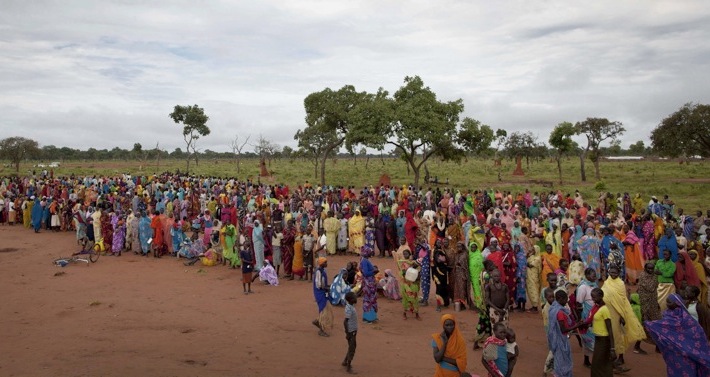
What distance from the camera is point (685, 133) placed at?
30.2m

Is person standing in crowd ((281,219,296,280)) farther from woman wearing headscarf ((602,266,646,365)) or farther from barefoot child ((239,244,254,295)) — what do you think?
woman wearing headscarf ((602,266,646,365))

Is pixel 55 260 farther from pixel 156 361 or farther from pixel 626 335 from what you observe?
pixel 626 335

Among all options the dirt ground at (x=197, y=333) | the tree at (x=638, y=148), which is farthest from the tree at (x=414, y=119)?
the tree at (x=638, y=148)

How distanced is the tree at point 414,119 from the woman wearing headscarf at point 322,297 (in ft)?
64.2

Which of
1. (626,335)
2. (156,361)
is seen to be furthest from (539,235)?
(156,361)

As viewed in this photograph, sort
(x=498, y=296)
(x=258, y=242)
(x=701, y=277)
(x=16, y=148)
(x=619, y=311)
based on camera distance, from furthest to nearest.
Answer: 1. (x=16, y=148)
2. (x=258, y=242)
3. (x=701, y=277)
4. (x=498, y=296)
5. (x=619, y=311)

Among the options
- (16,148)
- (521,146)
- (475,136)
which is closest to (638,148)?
(521,146)

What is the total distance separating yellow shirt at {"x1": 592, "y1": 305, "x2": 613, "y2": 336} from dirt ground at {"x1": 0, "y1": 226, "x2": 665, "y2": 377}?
3.89 feet

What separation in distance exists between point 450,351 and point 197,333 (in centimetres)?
502

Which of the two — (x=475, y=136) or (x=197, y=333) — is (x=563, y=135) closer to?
(x=475, y=136)

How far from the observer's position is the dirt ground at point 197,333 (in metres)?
A: 7.20

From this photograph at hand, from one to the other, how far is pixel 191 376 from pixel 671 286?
24.0 feet

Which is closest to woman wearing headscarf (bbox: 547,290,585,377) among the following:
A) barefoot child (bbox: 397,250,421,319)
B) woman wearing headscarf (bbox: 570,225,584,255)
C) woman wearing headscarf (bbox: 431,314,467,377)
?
woman wearing headscarf (bbox: 431,314,467,377)

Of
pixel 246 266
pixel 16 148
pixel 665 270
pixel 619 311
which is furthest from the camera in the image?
pixel 16 148
